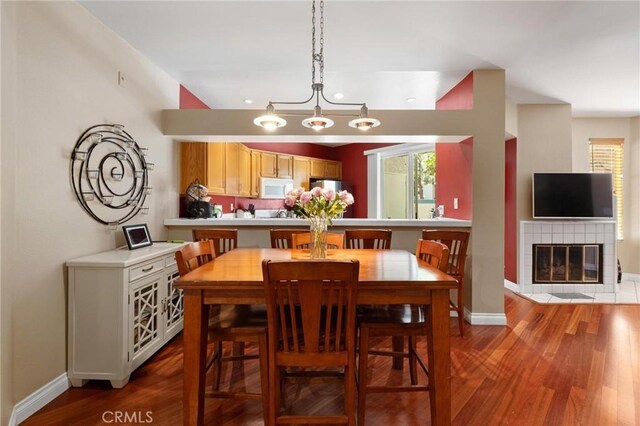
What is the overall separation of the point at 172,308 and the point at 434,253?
7.24 ft

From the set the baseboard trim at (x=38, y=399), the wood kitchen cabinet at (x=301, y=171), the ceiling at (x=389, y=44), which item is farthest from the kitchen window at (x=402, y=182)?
the baseboard trim at (x=38, y=399)

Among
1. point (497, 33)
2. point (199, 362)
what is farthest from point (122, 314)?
point (497, 33)

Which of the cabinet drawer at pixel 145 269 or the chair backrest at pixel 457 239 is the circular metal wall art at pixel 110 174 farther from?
the chair backrest at pixel 457 239

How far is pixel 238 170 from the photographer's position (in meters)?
4.85

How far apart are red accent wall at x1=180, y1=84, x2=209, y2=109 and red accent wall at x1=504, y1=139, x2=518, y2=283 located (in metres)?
4.32

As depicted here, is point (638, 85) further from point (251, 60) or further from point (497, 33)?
point (251, 60)

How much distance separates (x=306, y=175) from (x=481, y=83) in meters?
3.81

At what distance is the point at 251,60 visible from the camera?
3273 millimetres

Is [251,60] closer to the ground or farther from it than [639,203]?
farther from it

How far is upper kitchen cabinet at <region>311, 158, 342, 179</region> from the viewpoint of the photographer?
6852 millimetres

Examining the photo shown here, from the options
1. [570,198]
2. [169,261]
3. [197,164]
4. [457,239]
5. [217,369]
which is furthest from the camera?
[570,198]

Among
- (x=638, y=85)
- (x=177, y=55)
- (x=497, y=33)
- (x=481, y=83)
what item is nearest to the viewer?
(x=497, y=33)

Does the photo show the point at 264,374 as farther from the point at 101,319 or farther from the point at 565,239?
the point at 565,239

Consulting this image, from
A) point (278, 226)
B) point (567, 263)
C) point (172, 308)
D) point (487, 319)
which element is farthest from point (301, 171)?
point (567, 263)
